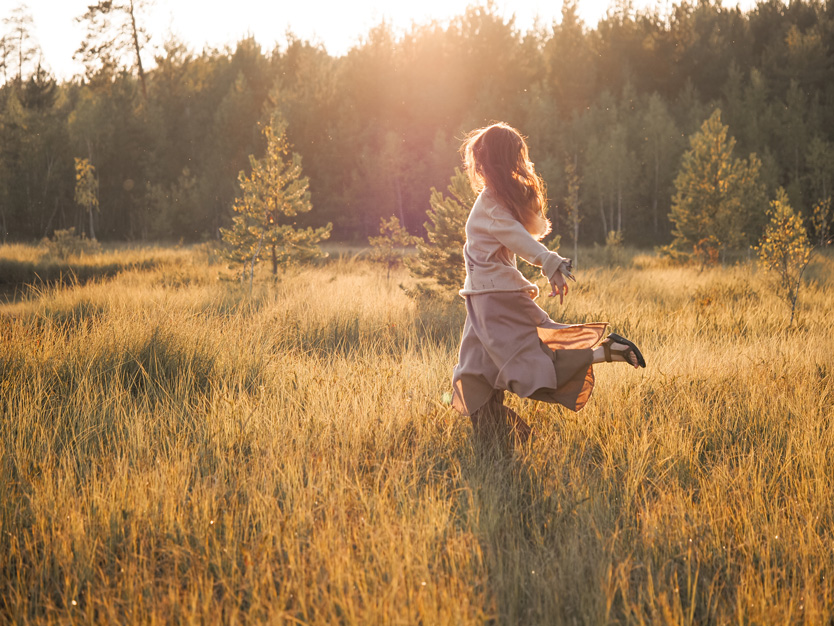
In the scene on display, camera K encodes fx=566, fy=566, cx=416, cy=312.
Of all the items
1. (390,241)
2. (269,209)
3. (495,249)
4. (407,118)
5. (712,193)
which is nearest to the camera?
(495,249)

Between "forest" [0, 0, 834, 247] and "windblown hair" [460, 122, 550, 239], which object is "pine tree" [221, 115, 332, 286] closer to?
"windblown hair" [460, 122, 550, 239]

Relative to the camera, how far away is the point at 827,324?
22.2 feet

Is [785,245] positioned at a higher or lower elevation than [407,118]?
lower

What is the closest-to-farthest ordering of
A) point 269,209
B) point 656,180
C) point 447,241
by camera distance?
point 447,241 → point 269,209 → point 656,180

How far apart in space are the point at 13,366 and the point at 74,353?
40cm

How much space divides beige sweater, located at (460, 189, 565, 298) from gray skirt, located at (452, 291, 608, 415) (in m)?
0.06

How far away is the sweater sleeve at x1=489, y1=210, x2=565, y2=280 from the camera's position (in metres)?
2.81

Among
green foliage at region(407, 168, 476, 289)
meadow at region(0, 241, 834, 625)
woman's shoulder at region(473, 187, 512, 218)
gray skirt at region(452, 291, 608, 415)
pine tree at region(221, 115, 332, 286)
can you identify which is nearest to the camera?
meadow at region(0, 241, 834, 625)


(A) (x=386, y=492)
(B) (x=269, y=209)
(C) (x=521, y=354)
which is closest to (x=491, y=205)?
(C) (x=521, y=354)

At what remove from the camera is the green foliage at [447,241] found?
8234 mm

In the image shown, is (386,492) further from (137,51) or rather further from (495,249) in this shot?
(137,51)

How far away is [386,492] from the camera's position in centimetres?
265

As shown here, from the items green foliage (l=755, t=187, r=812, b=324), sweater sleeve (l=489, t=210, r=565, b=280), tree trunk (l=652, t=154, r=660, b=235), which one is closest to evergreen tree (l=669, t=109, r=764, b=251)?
green foliage (l=755, t=187, r=812, b=324)

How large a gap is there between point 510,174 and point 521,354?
987mm
